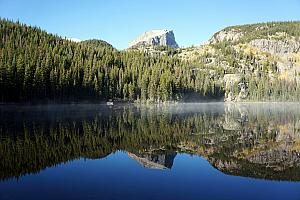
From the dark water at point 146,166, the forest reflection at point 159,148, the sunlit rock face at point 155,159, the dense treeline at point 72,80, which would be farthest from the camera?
the dense treeline at point 72,80

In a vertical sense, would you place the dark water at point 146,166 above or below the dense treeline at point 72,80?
below

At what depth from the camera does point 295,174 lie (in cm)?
2697

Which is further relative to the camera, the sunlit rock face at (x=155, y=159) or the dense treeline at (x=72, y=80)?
the dense treeline at (x=72, y=80)

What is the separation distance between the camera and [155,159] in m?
31.7

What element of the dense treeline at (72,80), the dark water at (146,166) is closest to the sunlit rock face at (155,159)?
the dark water at (146,166)

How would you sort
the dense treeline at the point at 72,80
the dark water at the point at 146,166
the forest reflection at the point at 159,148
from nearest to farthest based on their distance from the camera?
the dark water at the point at 146,166, the forest reflection at the point at 159,148, the dense treeline at the point at 72,80

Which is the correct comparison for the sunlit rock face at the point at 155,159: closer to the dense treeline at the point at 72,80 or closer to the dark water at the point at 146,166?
the dark water at the point at 146,166

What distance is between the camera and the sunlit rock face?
2935 centimetres

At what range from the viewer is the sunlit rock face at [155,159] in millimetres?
29355

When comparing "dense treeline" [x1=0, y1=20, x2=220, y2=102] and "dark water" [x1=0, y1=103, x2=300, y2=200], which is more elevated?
"dense treeline" [x1=0, y1=20, x2=220, y2=102]

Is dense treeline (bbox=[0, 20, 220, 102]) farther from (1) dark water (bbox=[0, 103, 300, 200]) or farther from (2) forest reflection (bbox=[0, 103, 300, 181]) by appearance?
(1) dark water (bbox=[0, 103, 300, 200])

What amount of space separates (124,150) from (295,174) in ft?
56.8

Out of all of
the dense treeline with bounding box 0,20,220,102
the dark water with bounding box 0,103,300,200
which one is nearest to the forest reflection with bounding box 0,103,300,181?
the dark water with bounding box 0,103,300,200

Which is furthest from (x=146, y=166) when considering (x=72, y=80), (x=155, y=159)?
(x=72, y=80)
